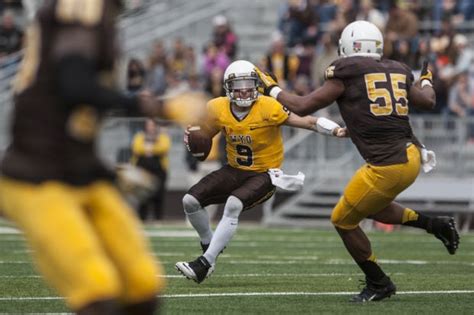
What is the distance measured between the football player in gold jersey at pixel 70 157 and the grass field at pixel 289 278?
239 centimetres

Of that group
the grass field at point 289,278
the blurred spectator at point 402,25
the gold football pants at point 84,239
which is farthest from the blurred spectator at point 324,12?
the gold football pants at point 84,239

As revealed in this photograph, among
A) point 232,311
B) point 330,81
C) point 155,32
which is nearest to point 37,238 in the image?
point 232,311

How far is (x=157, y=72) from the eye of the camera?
1992 centimetres

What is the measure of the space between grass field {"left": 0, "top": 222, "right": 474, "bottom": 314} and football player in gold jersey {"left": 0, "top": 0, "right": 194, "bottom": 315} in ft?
7.84

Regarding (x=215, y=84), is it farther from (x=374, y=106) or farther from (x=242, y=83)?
(x=374, y=106)

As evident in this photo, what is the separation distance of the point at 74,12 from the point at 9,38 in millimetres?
17979

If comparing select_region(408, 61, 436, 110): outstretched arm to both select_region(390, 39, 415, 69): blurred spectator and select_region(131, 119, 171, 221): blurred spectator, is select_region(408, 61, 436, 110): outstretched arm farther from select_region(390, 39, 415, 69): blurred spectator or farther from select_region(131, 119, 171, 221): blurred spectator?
select_region(131, 119, 171, 221): blurred spectator

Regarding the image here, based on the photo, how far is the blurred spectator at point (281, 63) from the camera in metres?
19.0

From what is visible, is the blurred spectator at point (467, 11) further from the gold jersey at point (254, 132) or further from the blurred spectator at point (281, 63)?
the gold jersey at point (254, 132)

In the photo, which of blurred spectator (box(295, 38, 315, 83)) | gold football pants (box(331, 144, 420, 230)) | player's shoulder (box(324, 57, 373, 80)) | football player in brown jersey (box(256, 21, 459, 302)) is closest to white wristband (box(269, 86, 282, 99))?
football player in brown jersey (box(256, 21, 459, 302))

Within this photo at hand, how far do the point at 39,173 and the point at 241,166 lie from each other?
4899 millimetres

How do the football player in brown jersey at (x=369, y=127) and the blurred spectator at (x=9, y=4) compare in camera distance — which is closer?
the football player in brown jersey at (x=369, y=127)

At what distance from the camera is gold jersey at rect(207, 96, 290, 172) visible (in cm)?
961

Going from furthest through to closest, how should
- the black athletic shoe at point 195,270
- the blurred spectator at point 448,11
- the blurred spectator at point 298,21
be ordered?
the blurred spectator at point 298,21 → the blurred spectator at point 448,11 → the black athletic shoe at point 195,270
